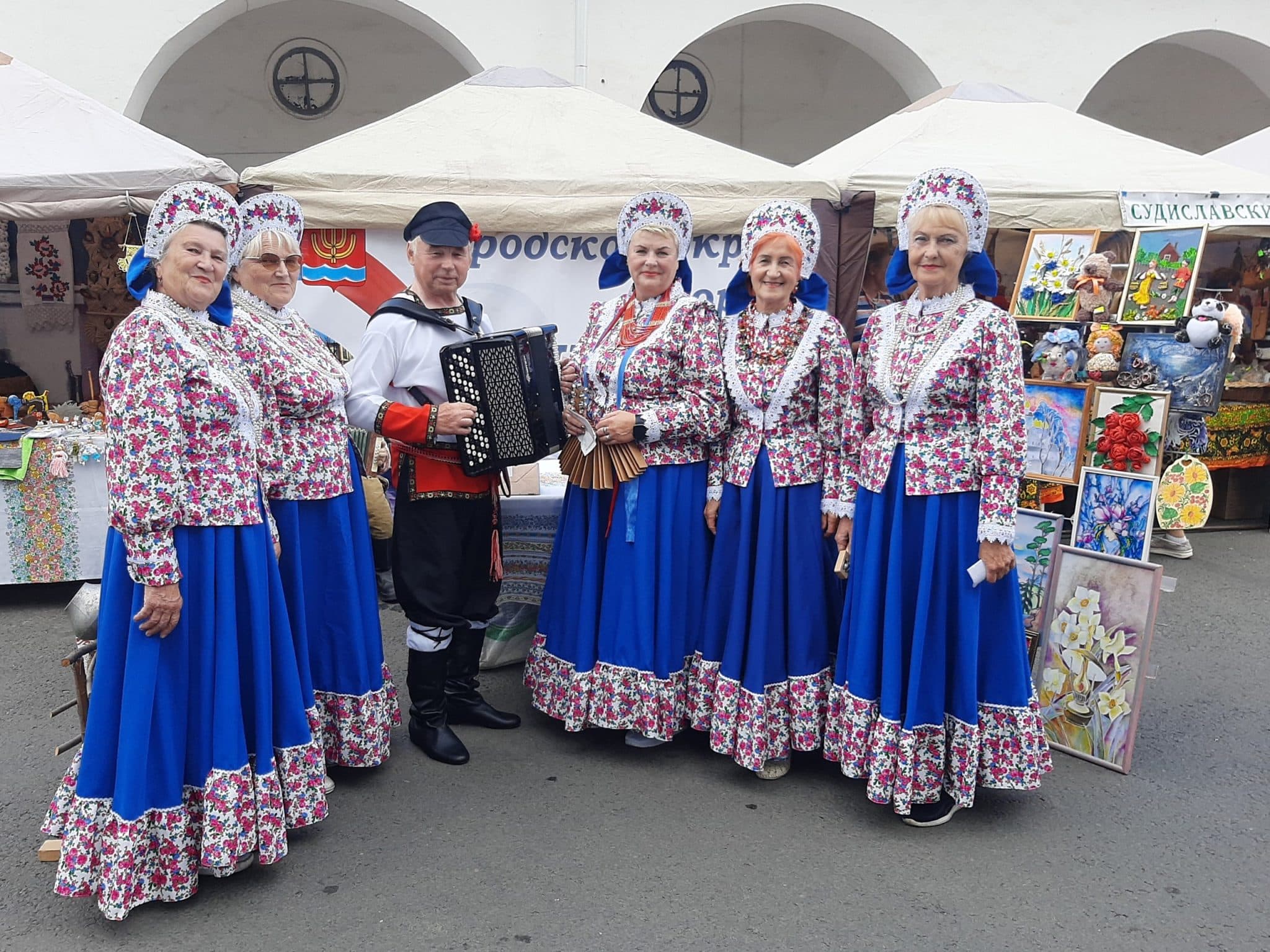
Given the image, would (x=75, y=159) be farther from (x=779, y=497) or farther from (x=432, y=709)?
(x=779, y=497)

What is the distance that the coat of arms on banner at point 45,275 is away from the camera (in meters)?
7.50

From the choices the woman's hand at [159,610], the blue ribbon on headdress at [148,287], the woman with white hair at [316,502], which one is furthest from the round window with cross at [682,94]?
the woman's hand at [159,610]

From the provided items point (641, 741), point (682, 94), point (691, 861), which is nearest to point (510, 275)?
point (641, 741)

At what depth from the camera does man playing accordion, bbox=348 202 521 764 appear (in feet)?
10.6

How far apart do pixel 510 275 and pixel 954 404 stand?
346 cm

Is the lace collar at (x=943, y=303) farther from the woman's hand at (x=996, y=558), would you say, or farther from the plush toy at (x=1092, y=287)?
the plush toy at (x=1092, y=287)

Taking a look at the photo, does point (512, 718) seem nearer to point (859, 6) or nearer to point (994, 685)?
point (994, 685)

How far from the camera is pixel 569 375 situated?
11.6 ft

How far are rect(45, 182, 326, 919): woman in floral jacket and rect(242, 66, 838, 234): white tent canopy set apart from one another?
286 cm

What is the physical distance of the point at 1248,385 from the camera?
739cm

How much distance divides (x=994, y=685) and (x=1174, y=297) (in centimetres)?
298

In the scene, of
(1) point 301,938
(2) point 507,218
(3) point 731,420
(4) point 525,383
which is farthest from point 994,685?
(2) point 507,218

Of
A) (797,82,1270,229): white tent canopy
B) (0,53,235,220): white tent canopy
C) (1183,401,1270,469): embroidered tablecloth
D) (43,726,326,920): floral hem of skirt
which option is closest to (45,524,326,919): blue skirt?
(43,726,326,920): floral hem of skirt

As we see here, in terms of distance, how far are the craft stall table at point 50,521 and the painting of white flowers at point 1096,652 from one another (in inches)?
182
